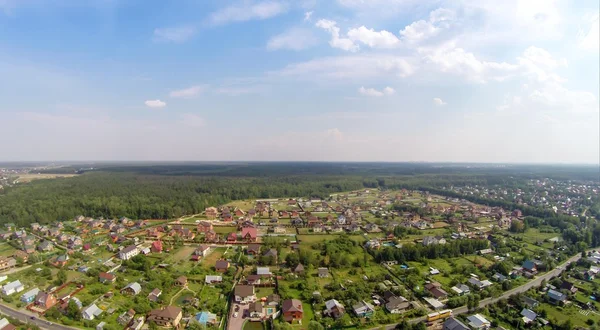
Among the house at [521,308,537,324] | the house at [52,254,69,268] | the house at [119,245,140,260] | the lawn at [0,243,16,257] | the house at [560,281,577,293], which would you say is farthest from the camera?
the lawn at [0,243,16,257]

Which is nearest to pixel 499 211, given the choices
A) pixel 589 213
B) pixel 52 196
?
pixel 589 213

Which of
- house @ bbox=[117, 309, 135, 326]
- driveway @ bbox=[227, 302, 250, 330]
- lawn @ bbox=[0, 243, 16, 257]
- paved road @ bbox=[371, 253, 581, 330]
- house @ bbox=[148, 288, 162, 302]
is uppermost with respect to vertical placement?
lawn @ bbox=[0, 243, 16, 257]

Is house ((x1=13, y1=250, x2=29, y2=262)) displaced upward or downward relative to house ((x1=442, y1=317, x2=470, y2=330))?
upward

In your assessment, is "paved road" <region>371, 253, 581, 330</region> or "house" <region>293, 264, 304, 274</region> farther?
"house" <region>293, 264, 304, 274</region>

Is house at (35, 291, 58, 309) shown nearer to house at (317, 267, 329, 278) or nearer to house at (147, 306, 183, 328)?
house at (147, 306, 183, 328)

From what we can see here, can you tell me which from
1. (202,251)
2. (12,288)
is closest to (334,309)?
(202,251)

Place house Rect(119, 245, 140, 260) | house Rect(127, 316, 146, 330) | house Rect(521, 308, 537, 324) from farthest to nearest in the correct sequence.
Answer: house Rect(119, 245, 140, 260) < house Rect(521, 308, 537, 324) < house Rect(127, 316, 146, 330)

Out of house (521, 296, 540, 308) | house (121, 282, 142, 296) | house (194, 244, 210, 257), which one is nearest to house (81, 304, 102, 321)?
house (121, 282, 142, 296)
